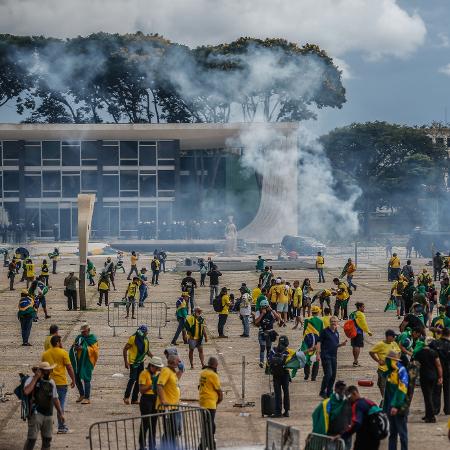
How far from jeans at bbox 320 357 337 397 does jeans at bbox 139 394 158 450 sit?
4.07m

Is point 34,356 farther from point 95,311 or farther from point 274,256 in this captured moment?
point 274,256

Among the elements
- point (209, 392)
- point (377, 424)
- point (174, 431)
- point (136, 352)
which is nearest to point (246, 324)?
point (136, 352)

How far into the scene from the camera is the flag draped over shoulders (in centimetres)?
1487

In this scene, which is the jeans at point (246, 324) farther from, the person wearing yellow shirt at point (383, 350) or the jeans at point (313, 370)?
the person wearing yellow shirt at point (383, 350)

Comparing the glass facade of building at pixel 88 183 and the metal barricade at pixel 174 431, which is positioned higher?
the glass facade of building at pixel 88 183

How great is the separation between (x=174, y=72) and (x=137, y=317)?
65020 mm

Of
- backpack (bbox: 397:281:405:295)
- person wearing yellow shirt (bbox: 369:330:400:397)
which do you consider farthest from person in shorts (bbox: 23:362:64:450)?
backpack (bbox: 397:281:405:295)

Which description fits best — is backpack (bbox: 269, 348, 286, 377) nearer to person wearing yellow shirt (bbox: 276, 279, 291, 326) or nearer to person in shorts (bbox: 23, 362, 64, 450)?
person in shorts (bbox: 23, 362, 64, 450)

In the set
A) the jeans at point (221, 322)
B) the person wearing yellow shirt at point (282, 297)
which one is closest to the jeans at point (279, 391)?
the jeans at point (221, 322)

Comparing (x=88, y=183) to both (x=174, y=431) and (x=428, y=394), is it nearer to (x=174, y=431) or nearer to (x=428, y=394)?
(x=428, y=394)

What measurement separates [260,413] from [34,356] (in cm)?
700

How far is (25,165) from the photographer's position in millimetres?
73375

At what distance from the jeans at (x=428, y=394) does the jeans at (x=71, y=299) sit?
16.5 metres

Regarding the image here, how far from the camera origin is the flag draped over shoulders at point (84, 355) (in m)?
14.9
